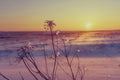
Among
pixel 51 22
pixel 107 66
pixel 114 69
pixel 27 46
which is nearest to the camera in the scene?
pixel 51 22

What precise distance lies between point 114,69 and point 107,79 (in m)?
1.80

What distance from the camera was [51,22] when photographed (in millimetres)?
2002

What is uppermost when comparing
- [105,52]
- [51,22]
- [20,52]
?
[51,22]

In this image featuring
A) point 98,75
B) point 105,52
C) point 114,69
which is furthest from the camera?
point 105,52

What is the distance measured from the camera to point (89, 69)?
1077 cm

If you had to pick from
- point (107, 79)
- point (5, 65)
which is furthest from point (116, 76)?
point (5, 65)

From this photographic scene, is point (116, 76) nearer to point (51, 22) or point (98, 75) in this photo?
point (98, 75)

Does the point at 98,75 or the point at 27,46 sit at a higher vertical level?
A: the point at 27,46

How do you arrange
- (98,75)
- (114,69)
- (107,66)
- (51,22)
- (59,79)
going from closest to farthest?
(51,22) → (59,79) → (98,75) → (114,69) → (107,66)

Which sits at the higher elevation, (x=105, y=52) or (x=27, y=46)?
(x=27, y=46)

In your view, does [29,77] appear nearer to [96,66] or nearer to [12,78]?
[12,78]

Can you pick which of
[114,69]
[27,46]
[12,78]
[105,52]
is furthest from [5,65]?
[27,46]

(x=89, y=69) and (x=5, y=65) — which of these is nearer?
(x=89, y=69)

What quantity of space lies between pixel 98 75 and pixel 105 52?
23.5ft
